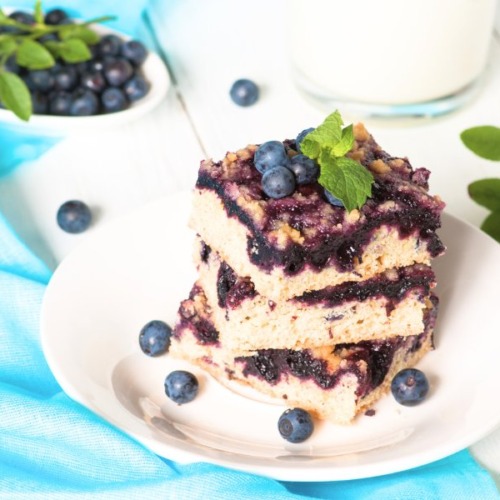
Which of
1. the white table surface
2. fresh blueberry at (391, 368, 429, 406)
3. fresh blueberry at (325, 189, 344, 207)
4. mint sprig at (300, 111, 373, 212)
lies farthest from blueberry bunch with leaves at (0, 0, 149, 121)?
fresh blueberry at (391, 368, 429, 406)

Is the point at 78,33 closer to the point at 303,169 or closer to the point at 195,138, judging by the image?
the point at 195,138

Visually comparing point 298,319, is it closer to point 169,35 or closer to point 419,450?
point 419,450

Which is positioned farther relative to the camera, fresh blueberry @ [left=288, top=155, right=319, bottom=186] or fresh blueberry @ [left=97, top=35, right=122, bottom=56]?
fresh blueberry @ [left=97, top=35, right=122, bottom=56]

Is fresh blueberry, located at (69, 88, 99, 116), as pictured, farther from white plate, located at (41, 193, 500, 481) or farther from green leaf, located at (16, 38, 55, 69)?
white plate, located at (41, 193, 500, 481)

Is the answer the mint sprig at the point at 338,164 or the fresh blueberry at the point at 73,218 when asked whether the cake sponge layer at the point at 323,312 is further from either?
the fresh blueberry at the point at 73,218

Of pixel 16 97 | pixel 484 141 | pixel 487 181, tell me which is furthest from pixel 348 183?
pixel 16 97

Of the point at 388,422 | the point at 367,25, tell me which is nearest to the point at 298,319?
the point at 388,422
